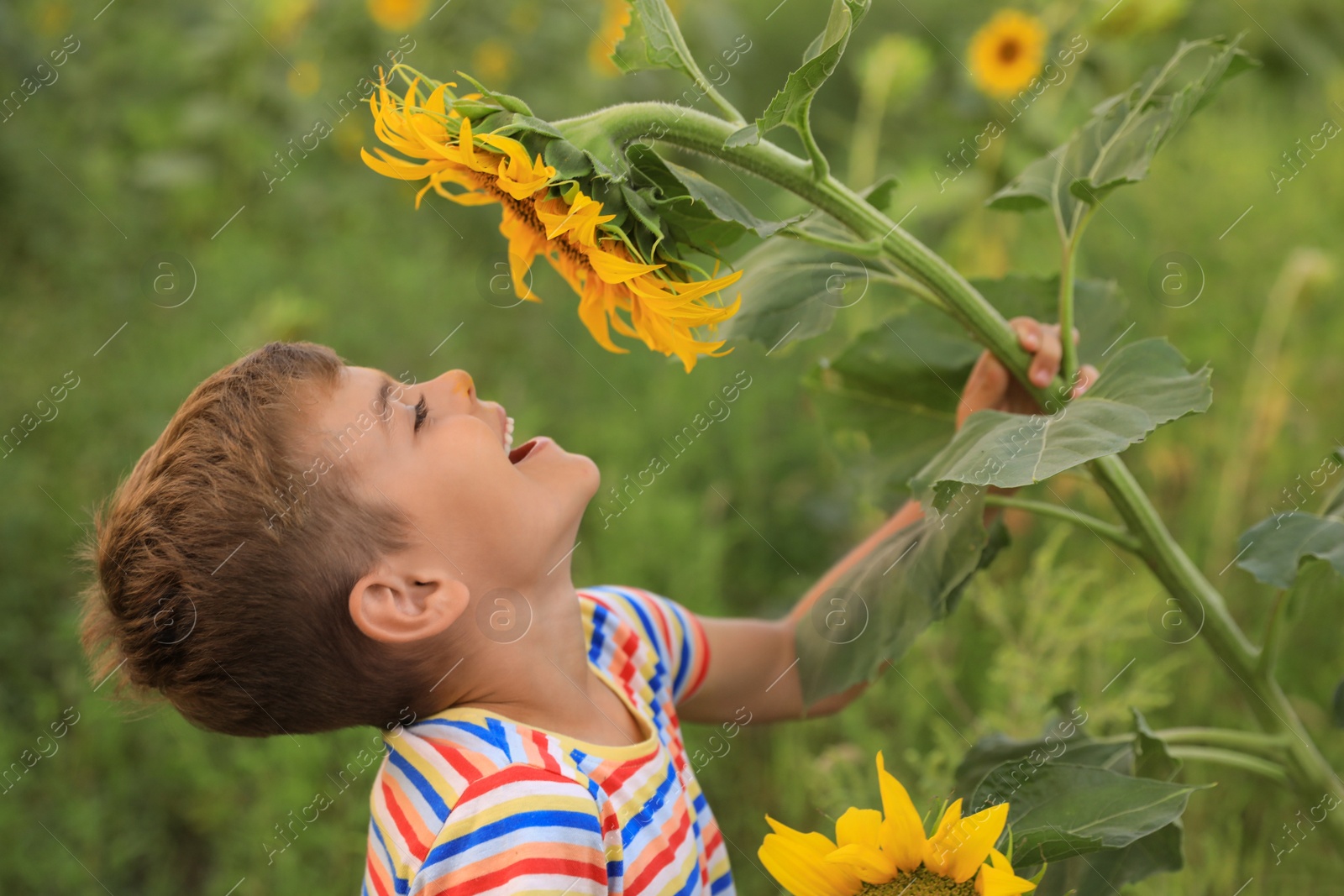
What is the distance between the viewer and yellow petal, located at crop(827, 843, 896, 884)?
76cm

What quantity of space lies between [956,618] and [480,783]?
4.12 ft

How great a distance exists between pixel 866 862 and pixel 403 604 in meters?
0.43

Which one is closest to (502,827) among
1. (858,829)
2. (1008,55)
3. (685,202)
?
(858,829)

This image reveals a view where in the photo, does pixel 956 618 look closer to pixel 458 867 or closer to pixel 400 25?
pixel 458 867

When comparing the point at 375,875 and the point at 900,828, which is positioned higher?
the point at 375,875

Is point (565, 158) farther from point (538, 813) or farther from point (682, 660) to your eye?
point (682, 660)

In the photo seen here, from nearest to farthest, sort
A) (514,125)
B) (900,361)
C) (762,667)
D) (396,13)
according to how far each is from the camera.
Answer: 1. (514,125)
2. (900,361)
3. (762,667)
4. (396,13)

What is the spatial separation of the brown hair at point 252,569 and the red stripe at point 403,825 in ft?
0.29

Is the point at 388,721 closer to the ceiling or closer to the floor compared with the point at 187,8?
closer to the floor

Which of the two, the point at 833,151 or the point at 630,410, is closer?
the point at 630,410

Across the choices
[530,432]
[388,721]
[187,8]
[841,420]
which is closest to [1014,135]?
[530,432]

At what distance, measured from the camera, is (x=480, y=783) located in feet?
2.79

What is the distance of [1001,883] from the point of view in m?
0.72

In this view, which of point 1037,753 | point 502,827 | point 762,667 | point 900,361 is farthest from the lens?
point 762,667
